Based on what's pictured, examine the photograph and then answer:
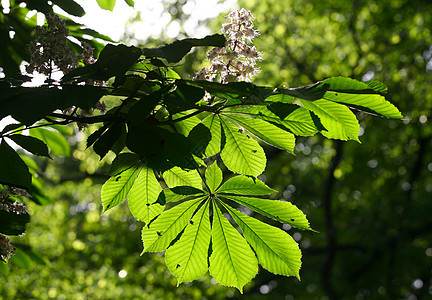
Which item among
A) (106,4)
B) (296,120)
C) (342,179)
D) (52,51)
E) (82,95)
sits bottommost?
(296,120)

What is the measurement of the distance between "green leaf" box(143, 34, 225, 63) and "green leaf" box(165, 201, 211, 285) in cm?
47

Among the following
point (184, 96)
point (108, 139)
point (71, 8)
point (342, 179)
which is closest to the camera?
point (184, 96)

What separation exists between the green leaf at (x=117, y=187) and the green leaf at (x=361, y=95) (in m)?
0.55

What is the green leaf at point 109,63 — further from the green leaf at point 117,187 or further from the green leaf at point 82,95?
the green leaf at point 117,187

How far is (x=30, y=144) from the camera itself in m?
1.06

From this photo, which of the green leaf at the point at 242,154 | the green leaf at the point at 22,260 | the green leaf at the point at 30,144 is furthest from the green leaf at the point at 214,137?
the green leaf at the point at 22,260

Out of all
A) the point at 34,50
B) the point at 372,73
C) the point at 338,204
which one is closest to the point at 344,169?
the point at 338,204

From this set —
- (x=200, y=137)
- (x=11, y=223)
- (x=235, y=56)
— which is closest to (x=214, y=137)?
(x=200, y=137)

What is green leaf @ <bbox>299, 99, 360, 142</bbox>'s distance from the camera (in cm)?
98

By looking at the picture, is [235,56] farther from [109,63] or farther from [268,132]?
[109,63]

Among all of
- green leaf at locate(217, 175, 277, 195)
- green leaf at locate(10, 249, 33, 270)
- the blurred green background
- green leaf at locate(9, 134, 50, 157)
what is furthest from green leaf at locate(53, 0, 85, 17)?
the blurred green background

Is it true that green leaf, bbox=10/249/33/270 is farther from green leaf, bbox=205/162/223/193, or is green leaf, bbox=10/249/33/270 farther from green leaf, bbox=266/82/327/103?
green leaf, bbox=266/82/327/103

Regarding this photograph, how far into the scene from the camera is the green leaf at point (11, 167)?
1018 mm

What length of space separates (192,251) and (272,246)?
8.3 inches
